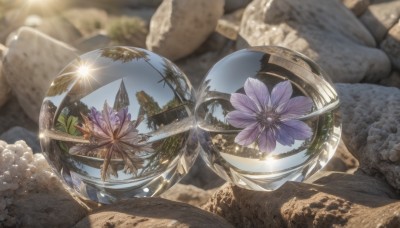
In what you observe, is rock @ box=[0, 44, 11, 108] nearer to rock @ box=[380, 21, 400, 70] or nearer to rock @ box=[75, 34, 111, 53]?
rock @ box=[75, 34, 111, 53]

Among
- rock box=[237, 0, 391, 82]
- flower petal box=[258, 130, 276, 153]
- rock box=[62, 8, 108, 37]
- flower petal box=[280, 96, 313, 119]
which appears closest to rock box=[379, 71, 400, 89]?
rock box=[237, 0, 391, 82]

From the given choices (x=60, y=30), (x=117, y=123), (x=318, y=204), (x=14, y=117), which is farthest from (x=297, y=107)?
(x=60, y=30)

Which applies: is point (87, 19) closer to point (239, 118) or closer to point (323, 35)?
point (323, 35)

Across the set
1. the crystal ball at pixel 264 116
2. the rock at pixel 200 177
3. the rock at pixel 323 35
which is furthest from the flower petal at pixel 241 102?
the rock at pixel 323 35

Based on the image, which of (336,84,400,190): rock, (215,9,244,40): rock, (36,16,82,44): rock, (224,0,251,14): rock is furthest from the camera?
(36,16,82,44): rock

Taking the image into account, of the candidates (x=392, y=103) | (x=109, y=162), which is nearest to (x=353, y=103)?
(x=392, y=103)

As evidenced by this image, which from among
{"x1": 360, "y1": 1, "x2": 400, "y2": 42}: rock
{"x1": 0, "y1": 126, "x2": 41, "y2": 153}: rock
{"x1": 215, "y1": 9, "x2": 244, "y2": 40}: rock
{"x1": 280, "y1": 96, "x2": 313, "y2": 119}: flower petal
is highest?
{"x1": 280, "y1": 96, "x2": 313, "y2": 119}: flower petal

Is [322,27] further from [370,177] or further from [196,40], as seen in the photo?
[370,177]
